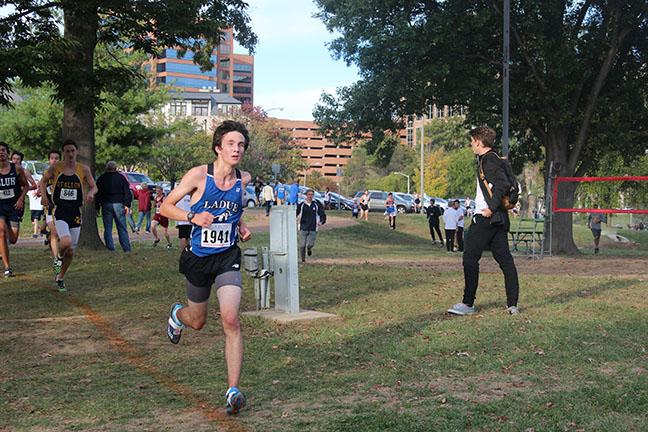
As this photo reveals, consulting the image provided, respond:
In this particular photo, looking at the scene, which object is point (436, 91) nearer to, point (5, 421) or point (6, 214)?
point (6, 214)

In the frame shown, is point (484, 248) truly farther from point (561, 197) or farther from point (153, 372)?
point (561, 197)

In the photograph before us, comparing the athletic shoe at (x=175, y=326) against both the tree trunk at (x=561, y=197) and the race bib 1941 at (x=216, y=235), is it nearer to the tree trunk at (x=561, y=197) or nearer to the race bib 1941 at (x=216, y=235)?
the race bib 1941 at (x=216, y=235)

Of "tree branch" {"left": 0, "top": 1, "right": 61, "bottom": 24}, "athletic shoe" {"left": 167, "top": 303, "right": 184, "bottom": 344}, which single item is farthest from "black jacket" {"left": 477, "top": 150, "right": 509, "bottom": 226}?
"tree branch" {"left": 0, "top": 1, "right": 61, "bottom": 24}

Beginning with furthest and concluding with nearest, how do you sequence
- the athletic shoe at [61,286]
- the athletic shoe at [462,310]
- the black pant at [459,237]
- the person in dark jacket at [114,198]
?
the black pant at [459,237], the person in dark jacket at [114,198], the athletic shoe at [61,286], the athletic shoe at [462,310]

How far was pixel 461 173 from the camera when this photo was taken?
94938 millimetres

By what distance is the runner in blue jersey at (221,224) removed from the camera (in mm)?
5609

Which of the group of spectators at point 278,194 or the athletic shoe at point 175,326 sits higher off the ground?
the group of spectators at point 278,194

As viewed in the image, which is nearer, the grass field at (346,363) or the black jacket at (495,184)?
the grass field at (346,363)

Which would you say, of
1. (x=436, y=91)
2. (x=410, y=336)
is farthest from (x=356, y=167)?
(x=410, y=336)

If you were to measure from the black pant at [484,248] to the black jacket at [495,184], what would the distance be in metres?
0.12

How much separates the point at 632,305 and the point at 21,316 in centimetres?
704

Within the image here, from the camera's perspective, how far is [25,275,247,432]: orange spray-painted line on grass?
524 cm

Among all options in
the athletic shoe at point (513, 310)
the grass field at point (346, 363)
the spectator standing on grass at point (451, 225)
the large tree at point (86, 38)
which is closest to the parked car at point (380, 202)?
the spectator standing on grass at point (451, 225)

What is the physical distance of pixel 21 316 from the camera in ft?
31.4
